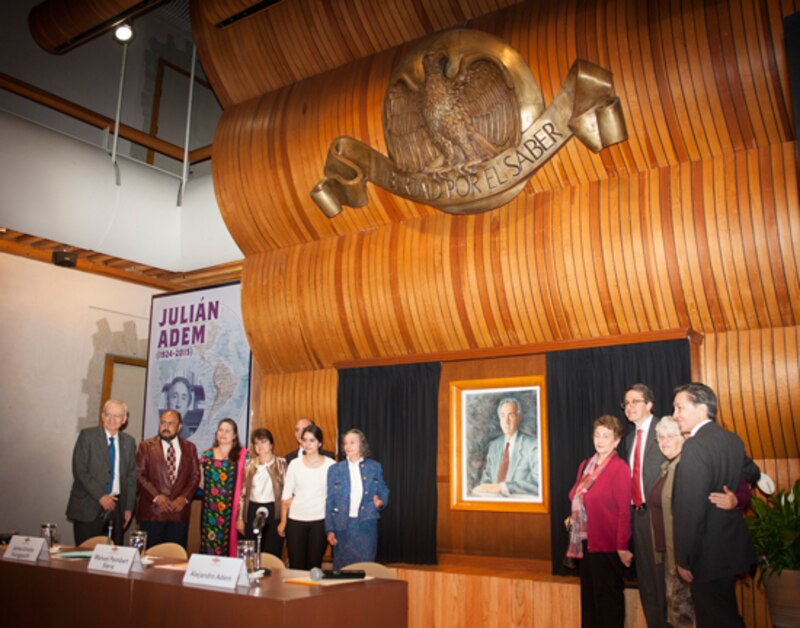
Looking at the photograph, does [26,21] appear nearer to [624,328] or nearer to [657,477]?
[624,328]

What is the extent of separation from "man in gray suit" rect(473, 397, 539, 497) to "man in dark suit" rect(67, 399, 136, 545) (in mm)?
3525

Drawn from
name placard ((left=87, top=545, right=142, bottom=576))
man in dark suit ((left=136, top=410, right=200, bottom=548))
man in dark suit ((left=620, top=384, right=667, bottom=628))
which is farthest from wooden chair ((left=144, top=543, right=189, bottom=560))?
man in dark suit ((left=620, top=384, right=667, bottom=628))

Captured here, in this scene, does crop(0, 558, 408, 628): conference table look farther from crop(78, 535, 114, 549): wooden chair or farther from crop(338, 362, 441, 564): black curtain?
crop(338, 362, 441, 564): black curtain

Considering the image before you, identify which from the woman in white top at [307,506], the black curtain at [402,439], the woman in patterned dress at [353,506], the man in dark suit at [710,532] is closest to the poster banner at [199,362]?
the black curtain at [402,439]

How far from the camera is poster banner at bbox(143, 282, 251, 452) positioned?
10.1m

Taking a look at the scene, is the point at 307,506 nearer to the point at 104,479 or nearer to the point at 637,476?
the point at 104,479

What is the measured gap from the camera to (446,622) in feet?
23.1

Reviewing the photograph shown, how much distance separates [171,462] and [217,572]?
437 centimetres

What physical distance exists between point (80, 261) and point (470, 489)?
6218 mm

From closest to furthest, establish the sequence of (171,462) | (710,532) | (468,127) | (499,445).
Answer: (710,532)
(468,127)
(499,445)
(171,462)

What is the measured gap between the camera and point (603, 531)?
5.70 m

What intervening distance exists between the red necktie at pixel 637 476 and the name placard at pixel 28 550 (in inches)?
160

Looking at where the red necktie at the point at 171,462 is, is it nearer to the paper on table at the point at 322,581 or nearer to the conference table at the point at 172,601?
the conference table at the point at 172,601

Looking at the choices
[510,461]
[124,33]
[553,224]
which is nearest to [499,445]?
[510,461]
